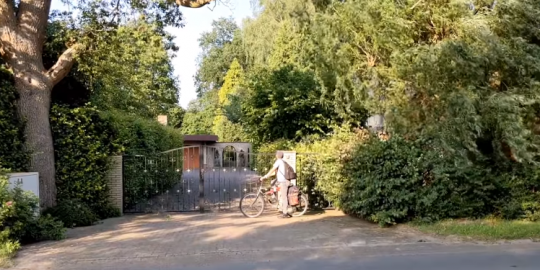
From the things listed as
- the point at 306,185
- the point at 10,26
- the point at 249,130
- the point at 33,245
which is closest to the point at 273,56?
the point at 249,130

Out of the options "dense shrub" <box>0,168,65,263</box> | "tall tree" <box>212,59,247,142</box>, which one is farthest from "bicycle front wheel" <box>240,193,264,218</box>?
"tall tree" <box>212,59,247,142</box>

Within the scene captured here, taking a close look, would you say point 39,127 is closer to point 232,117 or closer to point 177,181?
point 177,181

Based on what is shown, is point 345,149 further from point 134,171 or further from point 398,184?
point 134,171

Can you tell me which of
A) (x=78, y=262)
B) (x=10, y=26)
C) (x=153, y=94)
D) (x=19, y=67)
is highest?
(x=153, y=94)

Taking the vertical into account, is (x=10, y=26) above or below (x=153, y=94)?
below

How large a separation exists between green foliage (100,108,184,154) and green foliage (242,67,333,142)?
3.76 metres

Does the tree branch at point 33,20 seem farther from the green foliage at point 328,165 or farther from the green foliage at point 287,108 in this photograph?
the green foliage at point 287,108

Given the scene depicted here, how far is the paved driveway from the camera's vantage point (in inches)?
320

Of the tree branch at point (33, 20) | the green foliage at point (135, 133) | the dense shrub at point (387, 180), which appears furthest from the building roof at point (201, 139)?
the dense shrub at point (387, 180)

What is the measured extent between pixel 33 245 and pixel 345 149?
735cm

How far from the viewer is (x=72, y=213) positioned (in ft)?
37.4

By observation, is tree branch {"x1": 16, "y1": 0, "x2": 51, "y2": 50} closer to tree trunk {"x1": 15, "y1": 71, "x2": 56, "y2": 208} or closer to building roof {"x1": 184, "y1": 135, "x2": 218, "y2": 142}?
tree trunk {"x1": 15, "y1": 71, "x2": 56, "y2": 208}

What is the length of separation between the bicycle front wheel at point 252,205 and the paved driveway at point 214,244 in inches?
39.4

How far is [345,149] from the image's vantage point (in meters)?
12.4
